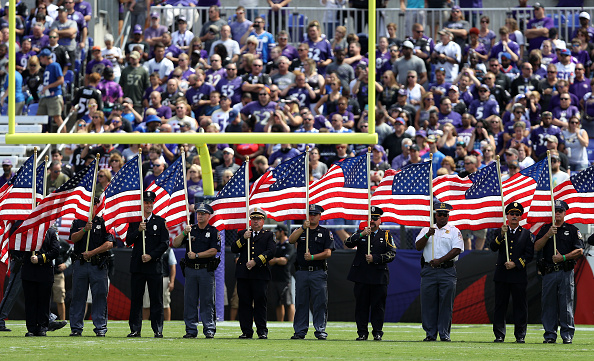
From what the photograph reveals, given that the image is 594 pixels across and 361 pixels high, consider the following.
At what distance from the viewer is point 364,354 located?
515 inches

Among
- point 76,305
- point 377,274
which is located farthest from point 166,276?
point 377,274

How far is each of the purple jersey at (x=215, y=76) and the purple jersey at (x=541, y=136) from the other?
20.1ft

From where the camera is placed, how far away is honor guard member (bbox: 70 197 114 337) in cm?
1580

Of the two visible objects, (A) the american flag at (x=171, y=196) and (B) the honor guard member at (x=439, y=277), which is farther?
(A) the american flag at (x=171, y=196)

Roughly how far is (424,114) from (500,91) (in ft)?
5.71

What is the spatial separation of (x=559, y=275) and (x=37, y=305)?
21.6ft

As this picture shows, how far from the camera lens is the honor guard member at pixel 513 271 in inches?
598

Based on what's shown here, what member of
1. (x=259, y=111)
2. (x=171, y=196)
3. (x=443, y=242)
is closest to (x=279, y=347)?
(x=443, y=242)

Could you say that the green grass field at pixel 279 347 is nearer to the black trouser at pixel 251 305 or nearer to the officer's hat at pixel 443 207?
the black trouser at pixel 251 305

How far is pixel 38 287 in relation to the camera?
51.8ft

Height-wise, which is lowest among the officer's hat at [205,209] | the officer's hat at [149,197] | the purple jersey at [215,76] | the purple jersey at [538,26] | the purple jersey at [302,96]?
the officer's hat at [205,209]

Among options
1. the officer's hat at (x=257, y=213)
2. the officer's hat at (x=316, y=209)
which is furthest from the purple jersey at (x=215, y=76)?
the officer's hat at (x=316, y=209)

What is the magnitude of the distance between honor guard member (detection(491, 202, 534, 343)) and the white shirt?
1.52ft

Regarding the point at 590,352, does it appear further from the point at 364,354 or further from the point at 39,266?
the point at 39,266
